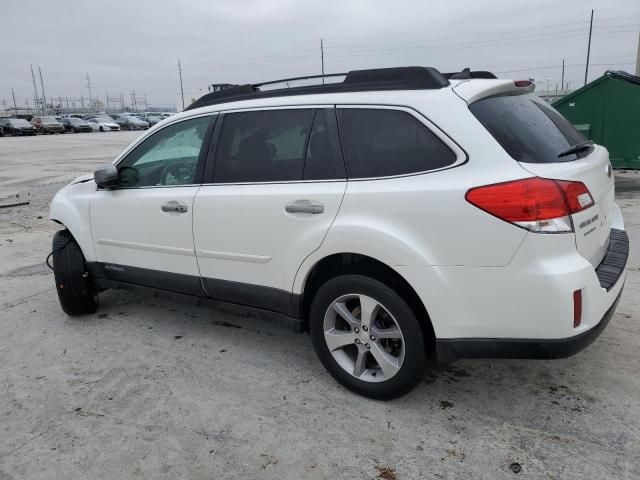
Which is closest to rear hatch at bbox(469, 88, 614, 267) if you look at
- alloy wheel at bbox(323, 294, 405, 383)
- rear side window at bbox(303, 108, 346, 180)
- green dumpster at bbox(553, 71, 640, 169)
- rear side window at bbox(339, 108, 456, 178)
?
rear side window at bbox(339, 108, 456, 178)

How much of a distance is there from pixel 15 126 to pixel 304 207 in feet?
139

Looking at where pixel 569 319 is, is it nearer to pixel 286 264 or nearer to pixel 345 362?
pixel 345 362

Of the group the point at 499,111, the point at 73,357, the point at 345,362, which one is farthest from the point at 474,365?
the point at 73,357

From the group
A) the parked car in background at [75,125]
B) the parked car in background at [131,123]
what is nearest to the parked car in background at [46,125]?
the parked car in background at [75,125]

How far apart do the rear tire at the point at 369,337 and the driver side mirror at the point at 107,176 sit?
191cm

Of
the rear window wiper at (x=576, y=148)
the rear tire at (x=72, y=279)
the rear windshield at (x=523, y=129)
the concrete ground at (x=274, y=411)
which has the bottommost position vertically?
the concrete ground at (x=274, y=411)

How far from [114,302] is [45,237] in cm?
321

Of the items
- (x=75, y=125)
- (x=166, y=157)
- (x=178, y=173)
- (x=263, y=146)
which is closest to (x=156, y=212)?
(x=178, y=173)

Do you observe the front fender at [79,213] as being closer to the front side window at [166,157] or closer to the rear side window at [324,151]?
the front side window at [166,157]

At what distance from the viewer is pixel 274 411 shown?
2.96 m

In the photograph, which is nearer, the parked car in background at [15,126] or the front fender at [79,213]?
the front fender at [79,213]

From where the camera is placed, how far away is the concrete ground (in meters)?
2.51

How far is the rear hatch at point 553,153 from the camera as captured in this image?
2.51 metres

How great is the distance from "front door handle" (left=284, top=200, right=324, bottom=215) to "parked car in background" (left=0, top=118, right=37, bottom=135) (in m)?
42.2
